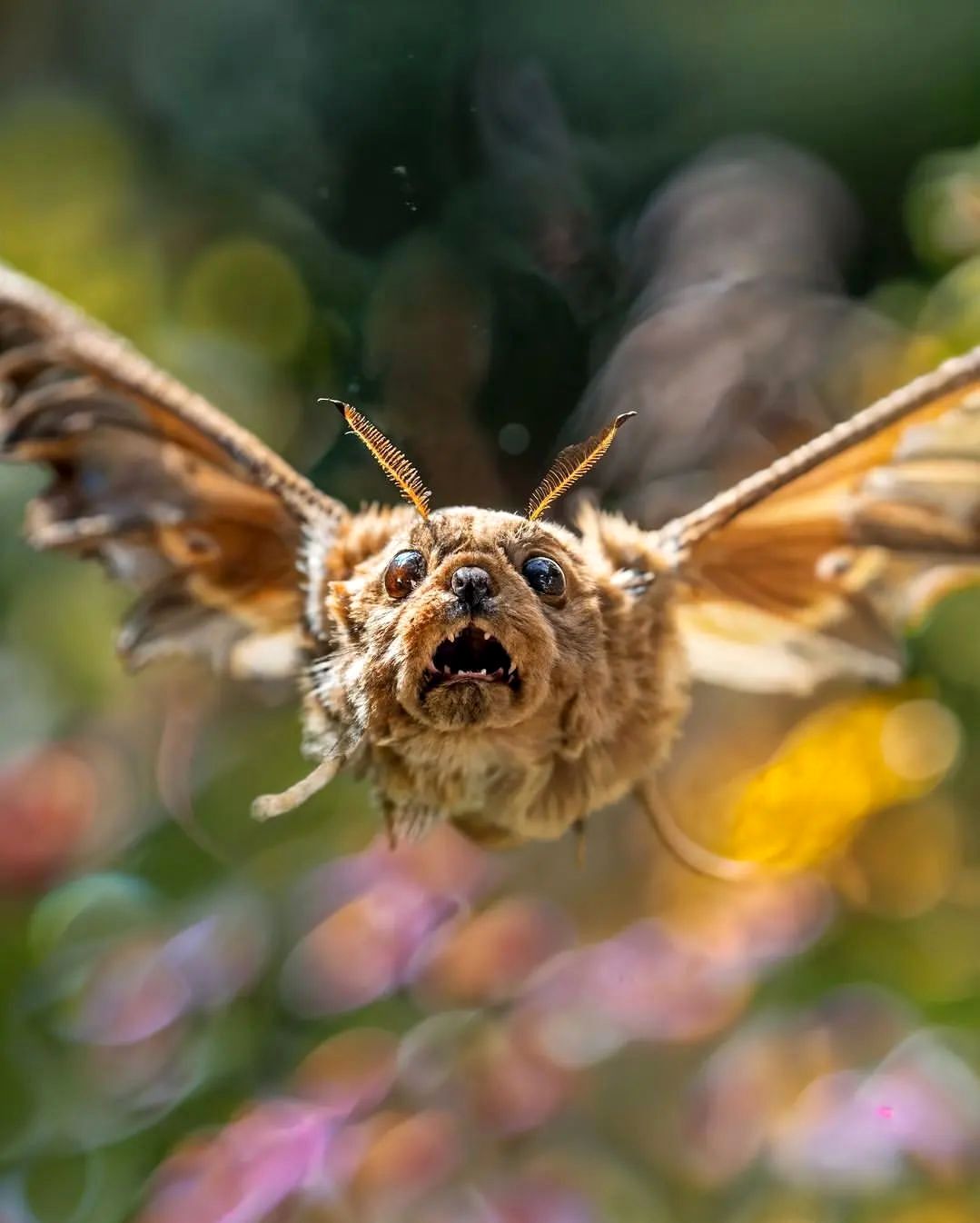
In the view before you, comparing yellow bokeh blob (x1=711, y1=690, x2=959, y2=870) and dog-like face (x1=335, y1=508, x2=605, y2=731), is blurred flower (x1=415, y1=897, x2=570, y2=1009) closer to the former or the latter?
yellow bokeh blob (x1=711, y1=690, x2=959, y2=870)

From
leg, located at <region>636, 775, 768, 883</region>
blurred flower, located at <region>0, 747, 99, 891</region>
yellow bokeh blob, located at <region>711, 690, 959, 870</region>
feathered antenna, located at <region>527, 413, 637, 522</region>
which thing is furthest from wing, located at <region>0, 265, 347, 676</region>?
yellow bokeh blob, located at <region>711, 690, 959, 870</region>

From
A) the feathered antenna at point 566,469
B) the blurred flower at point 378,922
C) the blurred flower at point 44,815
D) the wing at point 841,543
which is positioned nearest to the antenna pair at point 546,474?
the feathered antenna at point 566,469

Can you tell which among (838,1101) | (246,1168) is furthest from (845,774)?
(246,1168)

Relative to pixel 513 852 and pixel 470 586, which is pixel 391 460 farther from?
pixel 513 852

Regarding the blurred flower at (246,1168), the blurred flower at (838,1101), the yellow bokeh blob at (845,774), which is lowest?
the blurred flower at (838,1101)

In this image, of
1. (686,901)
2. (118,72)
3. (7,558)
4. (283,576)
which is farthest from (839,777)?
Result: (118,72)

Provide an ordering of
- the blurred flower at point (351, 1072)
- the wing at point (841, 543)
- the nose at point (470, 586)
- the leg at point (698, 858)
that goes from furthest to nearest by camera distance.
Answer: the blurred flower at point (351, 1072)
the leg at point (698, 858)
the wing at point (841, 543)
the nose at point (470, 586)

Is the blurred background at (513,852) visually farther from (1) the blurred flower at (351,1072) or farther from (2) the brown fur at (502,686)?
(2) the brown fur at (502,686)
